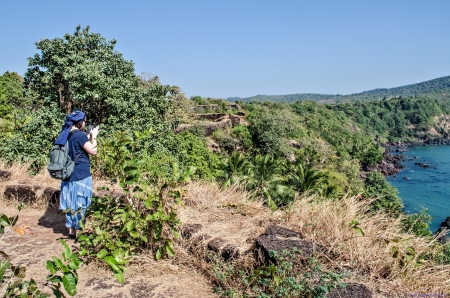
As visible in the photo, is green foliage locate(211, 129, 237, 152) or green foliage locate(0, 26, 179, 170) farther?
green foliage locate(211, 129, 237, 152)

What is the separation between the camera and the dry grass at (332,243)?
9.23ft

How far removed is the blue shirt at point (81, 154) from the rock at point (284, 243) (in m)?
2.13

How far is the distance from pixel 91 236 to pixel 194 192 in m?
1.76

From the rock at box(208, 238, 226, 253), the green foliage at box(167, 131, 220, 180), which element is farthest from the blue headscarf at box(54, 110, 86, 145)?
the green foliage at box(167, 131, 220, 180)

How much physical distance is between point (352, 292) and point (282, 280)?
51 cm

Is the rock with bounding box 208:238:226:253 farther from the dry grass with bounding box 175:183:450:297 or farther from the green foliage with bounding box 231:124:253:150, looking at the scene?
the green foliage with bounding box 231:124:253:150

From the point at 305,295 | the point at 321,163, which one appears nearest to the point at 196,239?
the point at 305,295

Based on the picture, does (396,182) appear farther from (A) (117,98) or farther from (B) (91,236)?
(B) (91,236)

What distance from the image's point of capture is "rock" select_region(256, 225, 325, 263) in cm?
295

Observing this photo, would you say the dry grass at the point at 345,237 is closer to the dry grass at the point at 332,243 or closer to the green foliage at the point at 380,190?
the dry grass at the point at 332,243

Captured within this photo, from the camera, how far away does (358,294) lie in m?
2.49

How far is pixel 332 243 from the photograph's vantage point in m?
3.13

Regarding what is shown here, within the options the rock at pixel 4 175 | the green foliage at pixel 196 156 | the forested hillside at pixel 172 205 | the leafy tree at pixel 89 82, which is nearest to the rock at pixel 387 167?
the forested hillside at pixel 172 205

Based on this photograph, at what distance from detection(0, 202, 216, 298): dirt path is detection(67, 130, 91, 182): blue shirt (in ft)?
2.49
